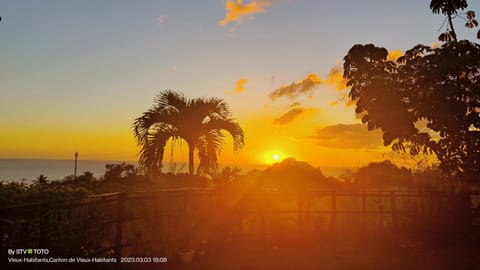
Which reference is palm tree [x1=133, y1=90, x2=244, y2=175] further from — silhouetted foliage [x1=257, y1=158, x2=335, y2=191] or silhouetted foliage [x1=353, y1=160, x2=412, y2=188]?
silhouetted foliage [x1=353, y1=160, x2=412, y2=188]

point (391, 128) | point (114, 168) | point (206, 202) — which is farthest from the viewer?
point (114, 168)

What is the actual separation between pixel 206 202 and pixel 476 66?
289 inches

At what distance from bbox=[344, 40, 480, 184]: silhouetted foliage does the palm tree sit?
12.1 ft

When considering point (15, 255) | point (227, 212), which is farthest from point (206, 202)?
point (15, 255)

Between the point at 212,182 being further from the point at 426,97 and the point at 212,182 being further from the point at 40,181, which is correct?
the point at 426,97

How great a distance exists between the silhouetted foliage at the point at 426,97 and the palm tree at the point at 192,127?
3.70 metres

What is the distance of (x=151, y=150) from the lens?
6.95 m

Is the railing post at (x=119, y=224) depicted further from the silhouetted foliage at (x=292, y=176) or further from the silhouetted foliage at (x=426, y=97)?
the silhouetted foliage at (x=426, y=97)

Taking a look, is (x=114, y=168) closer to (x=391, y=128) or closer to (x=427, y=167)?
(x=391, y=128)

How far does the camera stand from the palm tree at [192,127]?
716 cm

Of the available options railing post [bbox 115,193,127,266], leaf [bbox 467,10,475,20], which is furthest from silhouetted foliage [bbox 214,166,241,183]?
leaf [bbox 467,10,475,20]

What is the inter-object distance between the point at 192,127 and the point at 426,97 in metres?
5.93

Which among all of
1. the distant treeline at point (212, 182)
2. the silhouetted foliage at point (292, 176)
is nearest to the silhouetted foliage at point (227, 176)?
the distant treeline at point (212, 182)

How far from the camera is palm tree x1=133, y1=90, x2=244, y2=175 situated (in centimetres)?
716
